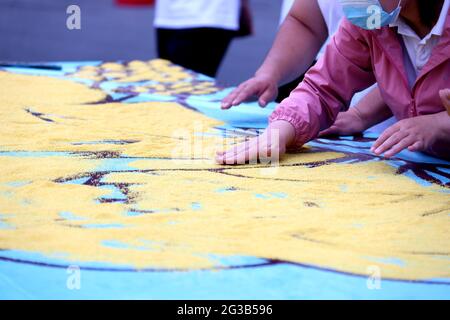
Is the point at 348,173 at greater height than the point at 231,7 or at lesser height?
lesser

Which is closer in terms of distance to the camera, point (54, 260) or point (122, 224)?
point (54, 260)

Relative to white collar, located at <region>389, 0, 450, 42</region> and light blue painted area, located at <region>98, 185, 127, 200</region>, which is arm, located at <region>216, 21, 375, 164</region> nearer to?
white collar, located at <region>389, 0, 450, 42</region>

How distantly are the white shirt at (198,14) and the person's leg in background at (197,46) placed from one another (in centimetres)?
3

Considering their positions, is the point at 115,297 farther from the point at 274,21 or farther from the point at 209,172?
the point at 274,21

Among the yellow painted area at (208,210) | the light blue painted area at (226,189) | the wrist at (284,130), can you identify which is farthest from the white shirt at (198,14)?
the light blue painted area at (226,189)

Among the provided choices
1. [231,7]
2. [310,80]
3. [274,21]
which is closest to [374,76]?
[310,80]

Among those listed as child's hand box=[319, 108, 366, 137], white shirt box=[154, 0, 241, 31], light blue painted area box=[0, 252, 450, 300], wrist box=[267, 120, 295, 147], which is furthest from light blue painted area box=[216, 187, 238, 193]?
white shirt box=[154, 0, 241, 31]

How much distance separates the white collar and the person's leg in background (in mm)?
1834

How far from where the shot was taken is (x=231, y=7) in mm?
4078

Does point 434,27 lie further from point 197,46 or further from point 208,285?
point 197,46

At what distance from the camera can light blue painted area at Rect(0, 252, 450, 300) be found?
1.47m

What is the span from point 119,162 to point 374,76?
0.82m

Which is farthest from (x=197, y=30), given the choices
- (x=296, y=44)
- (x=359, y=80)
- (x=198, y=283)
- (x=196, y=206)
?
(x=198, y=283)
